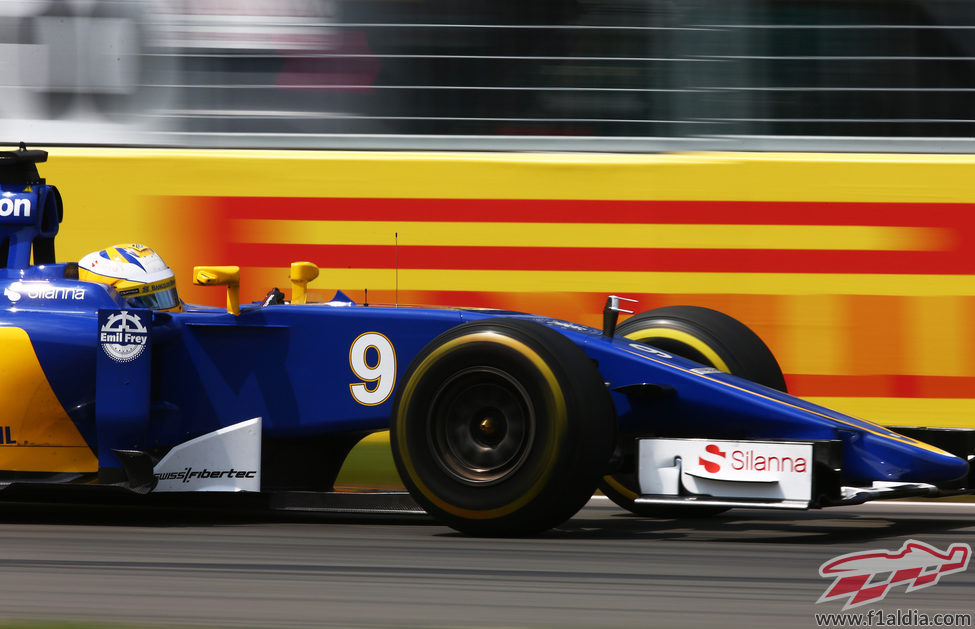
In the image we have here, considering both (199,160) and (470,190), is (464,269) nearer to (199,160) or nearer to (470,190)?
(470,190)

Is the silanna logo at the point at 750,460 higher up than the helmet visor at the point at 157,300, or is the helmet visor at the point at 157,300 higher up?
the helmet visor at the point at 157,300

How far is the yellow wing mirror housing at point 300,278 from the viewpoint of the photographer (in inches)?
237

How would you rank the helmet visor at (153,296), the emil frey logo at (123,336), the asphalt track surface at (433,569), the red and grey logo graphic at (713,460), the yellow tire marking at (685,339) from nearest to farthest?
the asphalt track surface at (433,569), the red and grey logo graphic at (713,460), the emil frey logo at (123,336), the helmet visor at (153,296), the yellow tire marking at (685,339)

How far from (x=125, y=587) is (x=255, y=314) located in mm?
1525

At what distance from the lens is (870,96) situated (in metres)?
7.28

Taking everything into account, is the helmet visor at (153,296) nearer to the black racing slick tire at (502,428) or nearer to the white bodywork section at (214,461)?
the white bodywork section at (214,461)

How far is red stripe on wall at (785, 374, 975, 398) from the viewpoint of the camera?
718 cm

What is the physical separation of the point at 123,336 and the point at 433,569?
64.5 inches

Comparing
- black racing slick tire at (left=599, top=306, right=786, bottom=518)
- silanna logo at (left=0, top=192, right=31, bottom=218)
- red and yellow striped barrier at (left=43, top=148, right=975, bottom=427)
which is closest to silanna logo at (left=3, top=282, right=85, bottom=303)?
silanna logo at (left=0, top=192, right=31, bottom=218)

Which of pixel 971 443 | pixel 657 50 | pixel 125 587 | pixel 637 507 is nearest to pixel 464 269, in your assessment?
pixel 657 50

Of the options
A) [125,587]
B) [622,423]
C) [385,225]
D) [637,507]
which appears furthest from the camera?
[385,225]

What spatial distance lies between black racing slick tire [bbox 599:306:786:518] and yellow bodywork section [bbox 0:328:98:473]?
6.98 ft
